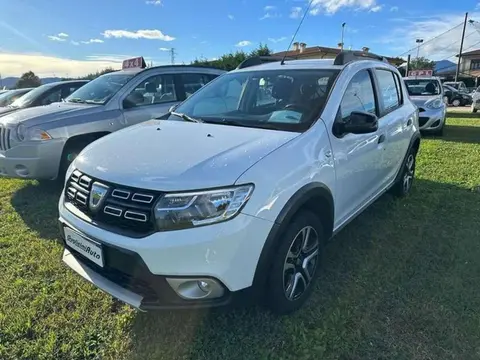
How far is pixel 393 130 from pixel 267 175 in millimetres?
2366

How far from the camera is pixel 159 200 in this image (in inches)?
78.2

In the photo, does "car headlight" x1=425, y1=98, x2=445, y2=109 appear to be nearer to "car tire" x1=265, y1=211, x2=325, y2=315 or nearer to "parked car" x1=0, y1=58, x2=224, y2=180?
"parked car" x1=0, y1=58, x2=224, y2=180

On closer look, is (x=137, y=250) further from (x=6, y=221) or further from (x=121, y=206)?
(x=6, y=221)

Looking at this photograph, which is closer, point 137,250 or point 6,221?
point 137,250

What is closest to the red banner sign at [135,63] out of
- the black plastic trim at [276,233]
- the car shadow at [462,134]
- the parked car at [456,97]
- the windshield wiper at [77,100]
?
the windshield wiper at [77,100]

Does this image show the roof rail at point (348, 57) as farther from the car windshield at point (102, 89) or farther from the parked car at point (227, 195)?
the car windshield at point (102, 89)

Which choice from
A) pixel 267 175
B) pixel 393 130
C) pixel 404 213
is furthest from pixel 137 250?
pixel 404 213

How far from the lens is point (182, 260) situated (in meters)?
1.96

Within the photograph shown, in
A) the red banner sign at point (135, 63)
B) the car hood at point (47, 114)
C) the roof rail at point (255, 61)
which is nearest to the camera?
the roof rail at point (255, 61)

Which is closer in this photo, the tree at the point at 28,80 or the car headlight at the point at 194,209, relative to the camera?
the car headlight at the point at 194,209

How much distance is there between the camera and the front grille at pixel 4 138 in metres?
Answer: 4.71

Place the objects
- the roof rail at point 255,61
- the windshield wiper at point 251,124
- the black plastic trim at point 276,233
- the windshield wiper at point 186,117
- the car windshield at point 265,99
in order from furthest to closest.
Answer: the roof rail at point 255,61, the windshield wiper at point 186,117, the car windshield at point 265,99, the windshield wiper at point 251,124, the black plastic trim at point 276,233

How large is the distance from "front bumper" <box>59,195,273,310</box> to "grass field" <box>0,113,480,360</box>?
435mm

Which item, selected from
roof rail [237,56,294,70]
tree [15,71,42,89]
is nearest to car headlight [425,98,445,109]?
roof rail [237,56,294,70]
